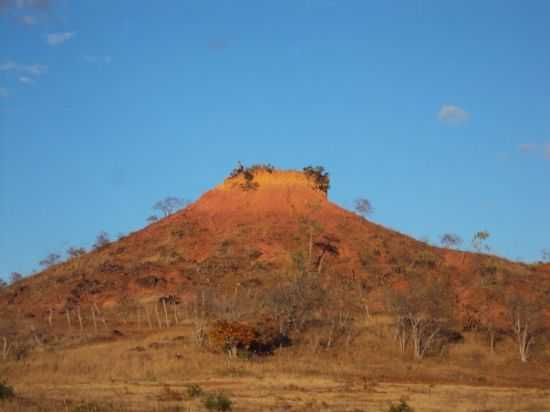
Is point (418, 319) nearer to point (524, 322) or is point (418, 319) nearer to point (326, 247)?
point (524, 322)

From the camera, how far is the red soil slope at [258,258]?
2447 inches

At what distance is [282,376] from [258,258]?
32450 millimetres

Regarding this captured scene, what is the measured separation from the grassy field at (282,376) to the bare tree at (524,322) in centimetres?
93

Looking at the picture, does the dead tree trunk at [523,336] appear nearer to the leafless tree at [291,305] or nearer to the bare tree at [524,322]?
the bare tree at [524,322]

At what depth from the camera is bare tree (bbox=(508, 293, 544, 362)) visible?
146 feet

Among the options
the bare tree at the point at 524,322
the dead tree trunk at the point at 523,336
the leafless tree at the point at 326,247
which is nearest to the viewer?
the dead tree trunk at the point at 523,336

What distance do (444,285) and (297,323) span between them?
62.7 ft

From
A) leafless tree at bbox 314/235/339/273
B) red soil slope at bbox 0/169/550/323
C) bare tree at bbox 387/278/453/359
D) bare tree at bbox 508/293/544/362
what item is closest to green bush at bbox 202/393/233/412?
bare tree at bbox 387/278/453/359

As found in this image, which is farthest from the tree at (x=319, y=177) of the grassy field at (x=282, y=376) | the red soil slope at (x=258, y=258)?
the grassy field at (x=282, y=376)

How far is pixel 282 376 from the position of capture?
35.5 metres

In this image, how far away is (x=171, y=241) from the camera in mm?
73688

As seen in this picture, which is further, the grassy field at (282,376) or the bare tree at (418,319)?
the bare tree at (418,319)

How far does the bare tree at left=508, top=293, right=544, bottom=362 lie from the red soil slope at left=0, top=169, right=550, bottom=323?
4.97m

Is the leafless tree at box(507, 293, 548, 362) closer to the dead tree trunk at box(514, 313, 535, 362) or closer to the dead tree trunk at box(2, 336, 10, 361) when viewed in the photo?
the dead tree trunk at box(514, 313, 535, 362)
